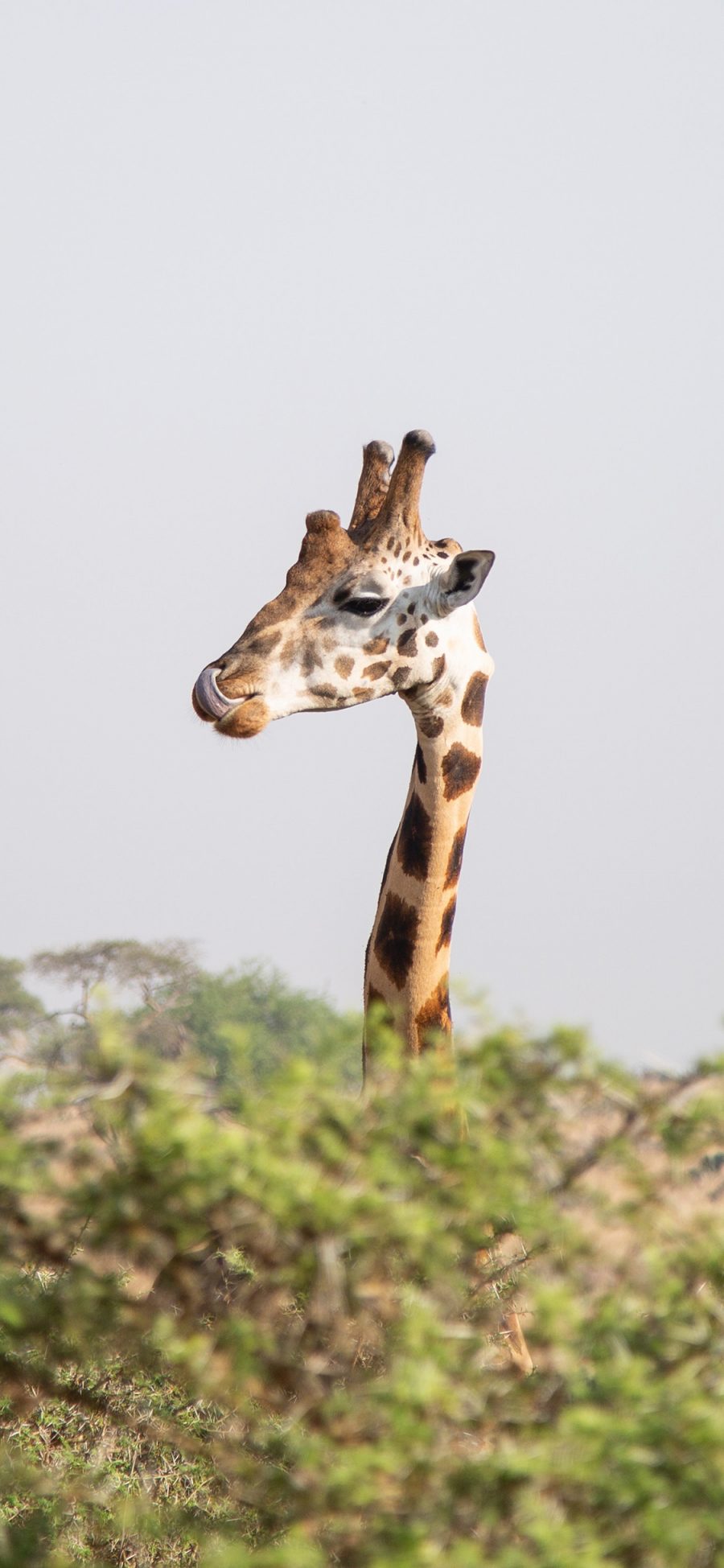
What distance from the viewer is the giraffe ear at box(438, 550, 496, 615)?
6.78 meters

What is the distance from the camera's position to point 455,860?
270 inches

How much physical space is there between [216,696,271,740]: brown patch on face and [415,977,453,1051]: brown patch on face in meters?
1.27

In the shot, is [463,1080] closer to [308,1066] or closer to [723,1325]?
[308,1066]

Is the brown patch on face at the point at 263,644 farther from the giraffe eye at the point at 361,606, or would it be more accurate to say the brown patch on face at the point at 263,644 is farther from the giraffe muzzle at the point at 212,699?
the giraffe eye at the point at 361,606

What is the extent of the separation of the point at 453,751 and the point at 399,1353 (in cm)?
399

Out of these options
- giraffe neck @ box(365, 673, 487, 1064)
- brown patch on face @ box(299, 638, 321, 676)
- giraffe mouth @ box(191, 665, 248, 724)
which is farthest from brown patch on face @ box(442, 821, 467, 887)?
giraffe mouth @ box(191, 665, 248, 724)

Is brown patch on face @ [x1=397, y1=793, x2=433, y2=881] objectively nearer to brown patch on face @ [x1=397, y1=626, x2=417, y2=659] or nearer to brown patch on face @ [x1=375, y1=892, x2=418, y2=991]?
brown patch on face @ [x1=375, y1=892, x2=418, y2=991]

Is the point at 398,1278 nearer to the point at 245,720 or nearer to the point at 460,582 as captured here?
the point at 245,720

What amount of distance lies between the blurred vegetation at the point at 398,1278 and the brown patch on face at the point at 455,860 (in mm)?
3128

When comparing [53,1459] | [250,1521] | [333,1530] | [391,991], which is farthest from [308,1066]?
[53,1459]

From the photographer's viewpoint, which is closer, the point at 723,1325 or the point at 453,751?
the point at 723,1325

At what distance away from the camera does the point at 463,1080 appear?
350 centimetres

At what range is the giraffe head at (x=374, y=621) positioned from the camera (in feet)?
21.9

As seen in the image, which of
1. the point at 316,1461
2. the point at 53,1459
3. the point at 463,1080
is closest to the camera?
the point at 316,1461
